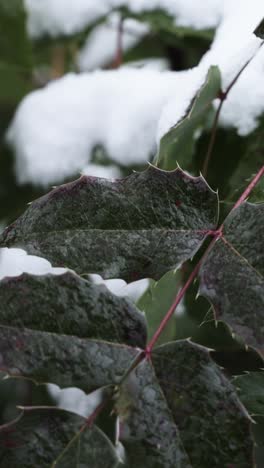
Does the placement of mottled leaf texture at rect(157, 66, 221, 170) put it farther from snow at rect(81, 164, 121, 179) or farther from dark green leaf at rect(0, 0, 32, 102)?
dark green leaf at rect(0, 0, 32, 102)

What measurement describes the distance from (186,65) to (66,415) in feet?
2.46

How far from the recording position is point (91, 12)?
979 mm

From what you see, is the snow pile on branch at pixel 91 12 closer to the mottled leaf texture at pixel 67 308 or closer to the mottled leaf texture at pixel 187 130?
the mottled leaf texture at pixel 187 130

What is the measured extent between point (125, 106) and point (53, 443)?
1.45 feet

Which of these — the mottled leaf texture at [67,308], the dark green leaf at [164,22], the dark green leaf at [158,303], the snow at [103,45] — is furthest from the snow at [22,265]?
the snow at [103,45]

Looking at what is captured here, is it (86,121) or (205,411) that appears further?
(86,121)

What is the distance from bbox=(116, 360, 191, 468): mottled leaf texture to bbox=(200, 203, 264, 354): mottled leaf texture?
0.07 meters

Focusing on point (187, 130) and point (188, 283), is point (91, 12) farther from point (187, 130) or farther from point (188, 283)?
point (188, 283)

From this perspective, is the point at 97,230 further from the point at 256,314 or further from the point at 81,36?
the point at 81,36

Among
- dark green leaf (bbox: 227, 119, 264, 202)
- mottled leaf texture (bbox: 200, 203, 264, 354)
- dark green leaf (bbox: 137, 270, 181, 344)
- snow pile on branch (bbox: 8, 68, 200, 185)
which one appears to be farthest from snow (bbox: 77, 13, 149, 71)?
mottled leaf texture (bbox: 200, 203, 264, 354)

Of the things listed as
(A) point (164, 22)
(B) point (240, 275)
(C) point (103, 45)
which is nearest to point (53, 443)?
(B) point (240, 275)

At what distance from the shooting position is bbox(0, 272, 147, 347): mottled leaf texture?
467mm

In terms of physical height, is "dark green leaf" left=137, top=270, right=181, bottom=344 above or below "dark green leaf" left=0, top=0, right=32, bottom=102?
above

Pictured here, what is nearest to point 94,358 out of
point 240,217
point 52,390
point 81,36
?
point 240,217
